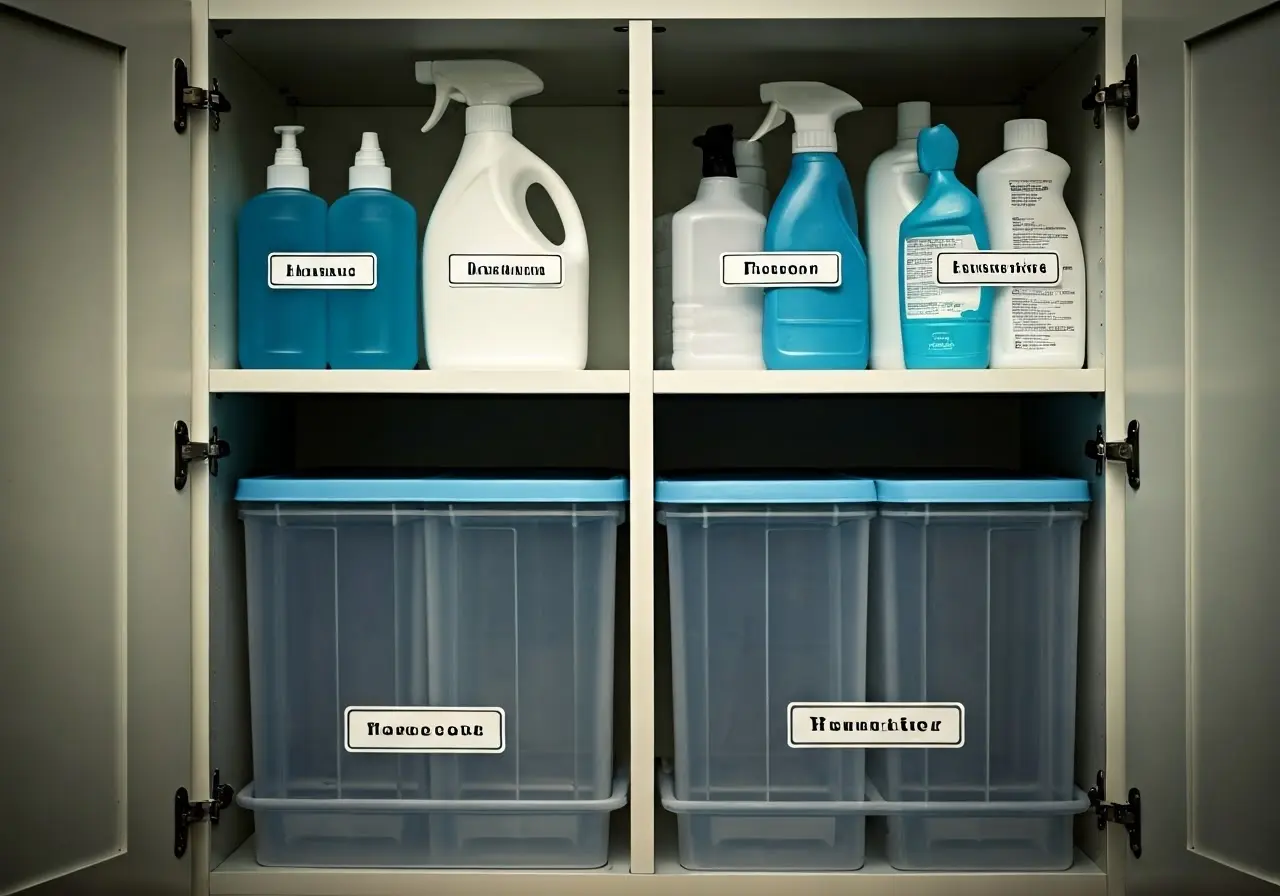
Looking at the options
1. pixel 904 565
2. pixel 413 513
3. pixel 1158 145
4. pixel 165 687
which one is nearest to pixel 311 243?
pixel 413 513

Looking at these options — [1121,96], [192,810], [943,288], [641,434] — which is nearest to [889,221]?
[943,288]

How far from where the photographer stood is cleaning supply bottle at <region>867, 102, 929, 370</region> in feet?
3.94

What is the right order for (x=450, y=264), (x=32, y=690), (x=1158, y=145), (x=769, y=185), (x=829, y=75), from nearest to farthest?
(x=32, y=690) → (x=1158, y=145) → (x=450, y=264) → (x=829, y=75) → (x=769, y=185)

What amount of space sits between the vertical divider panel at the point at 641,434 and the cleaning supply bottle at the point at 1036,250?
1.25 ft

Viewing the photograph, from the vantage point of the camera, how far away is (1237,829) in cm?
97

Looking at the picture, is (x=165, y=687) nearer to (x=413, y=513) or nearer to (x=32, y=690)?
(x=32, y=690)

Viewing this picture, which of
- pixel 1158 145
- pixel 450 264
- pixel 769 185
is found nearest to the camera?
pixel 1158 145

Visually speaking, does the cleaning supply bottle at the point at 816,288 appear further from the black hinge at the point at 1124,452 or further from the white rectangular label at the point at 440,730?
the white rectangular label at the point at 440,730

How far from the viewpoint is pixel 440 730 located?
1126 millimetres

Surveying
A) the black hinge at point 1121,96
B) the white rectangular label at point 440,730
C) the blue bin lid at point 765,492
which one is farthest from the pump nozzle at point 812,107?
the white rectangular label at point 440,730

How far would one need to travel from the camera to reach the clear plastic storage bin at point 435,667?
1.13 m

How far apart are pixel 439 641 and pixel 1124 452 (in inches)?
28.8

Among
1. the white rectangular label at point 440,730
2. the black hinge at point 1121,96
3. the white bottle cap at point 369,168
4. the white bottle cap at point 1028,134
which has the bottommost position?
the white rectangular label at point 440,730

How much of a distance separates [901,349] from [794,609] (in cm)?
31
